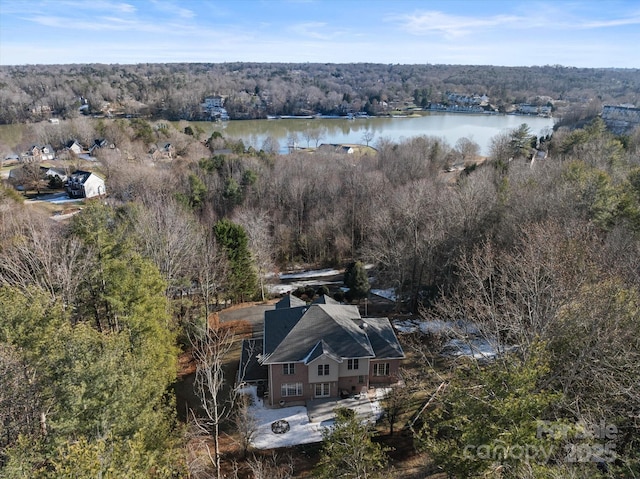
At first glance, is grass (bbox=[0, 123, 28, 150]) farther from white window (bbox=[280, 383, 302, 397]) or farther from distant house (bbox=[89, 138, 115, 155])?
white window (bbox=[280, 383, 302, 397])

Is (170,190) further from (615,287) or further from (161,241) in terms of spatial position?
(615,287)

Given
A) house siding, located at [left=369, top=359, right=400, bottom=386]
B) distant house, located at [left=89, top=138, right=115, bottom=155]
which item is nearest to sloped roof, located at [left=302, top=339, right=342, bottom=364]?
house siding, located at [left=369, top=359, right=400, bottom=386]

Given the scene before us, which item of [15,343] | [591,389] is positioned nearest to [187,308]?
[15,343]

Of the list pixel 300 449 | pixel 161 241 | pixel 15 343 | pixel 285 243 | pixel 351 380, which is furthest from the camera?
pixel 285 243

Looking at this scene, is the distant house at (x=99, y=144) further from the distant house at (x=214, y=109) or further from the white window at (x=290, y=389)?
the white window at (x=290, y=389)

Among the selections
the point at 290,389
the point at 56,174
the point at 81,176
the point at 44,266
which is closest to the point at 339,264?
the point at 290,389

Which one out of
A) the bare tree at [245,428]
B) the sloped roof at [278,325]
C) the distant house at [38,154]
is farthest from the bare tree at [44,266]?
the distant house at [38,154]
